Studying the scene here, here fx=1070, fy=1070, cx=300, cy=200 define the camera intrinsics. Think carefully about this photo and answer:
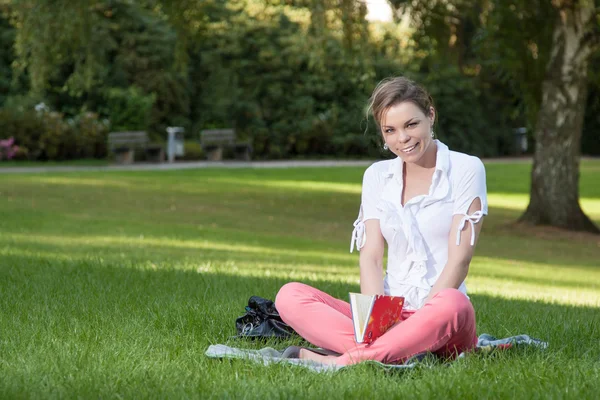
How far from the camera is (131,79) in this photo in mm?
34156

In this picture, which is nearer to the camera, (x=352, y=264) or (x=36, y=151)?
(x=352, y=264)

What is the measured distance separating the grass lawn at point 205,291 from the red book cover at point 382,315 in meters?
0.22

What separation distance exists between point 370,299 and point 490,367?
63 centimetres

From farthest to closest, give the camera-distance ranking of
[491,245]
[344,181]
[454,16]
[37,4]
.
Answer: [344,181]
[454,16]
[37,4]
[491,245]

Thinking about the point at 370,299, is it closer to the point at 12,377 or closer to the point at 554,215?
the point at 12,377

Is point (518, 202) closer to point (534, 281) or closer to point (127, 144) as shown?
point (127, 144)

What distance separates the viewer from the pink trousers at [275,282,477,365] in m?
4.78

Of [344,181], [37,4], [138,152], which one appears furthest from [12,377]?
[138,152]

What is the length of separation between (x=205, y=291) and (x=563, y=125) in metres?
11.0

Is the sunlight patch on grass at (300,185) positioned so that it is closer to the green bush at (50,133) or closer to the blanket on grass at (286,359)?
the green bush at (50,133)

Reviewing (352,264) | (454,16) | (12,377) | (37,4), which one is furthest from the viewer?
(454,16)

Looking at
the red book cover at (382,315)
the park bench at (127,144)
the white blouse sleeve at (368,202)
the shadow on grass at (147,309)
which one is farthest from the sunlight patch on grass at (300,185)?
the red book cover at (382,315)

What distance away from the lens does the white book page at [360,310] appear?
4738 millimetres

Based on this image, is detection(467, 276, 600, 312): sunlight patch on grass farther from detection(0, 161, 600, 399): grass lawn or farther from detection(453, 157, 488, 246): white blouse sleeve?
detection(453, 157, 488, 246): white blouse sleeve
